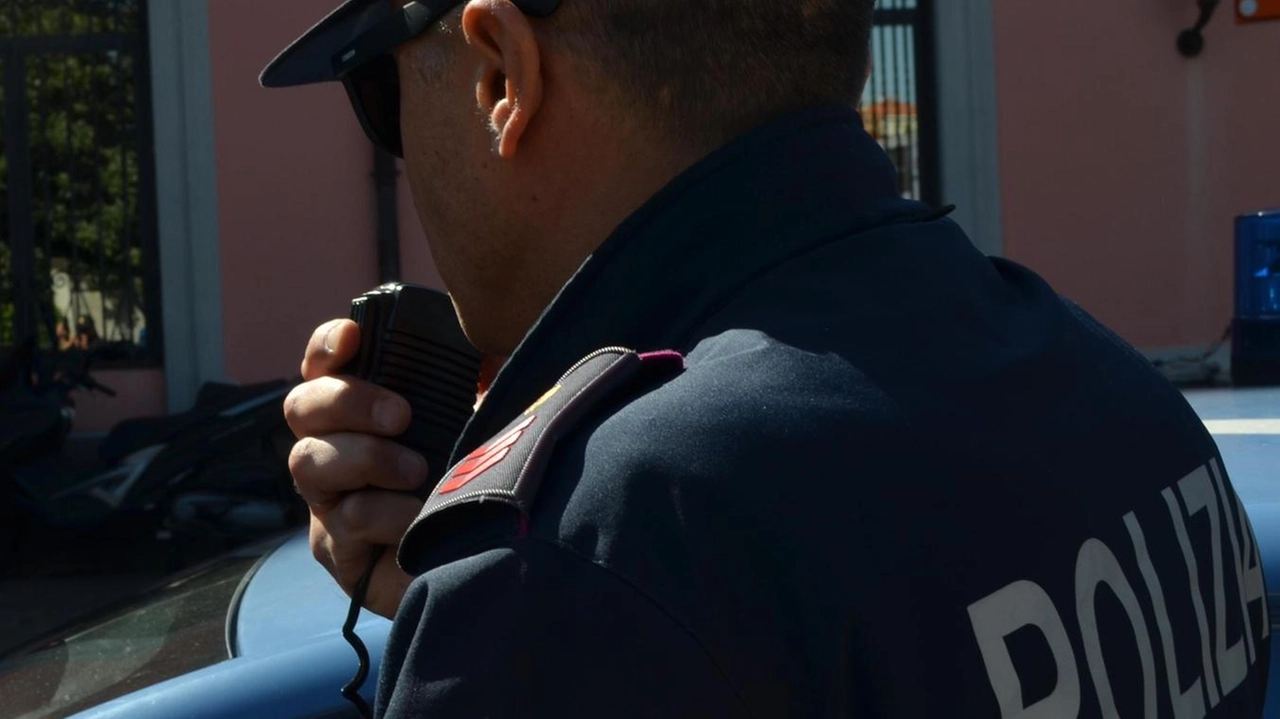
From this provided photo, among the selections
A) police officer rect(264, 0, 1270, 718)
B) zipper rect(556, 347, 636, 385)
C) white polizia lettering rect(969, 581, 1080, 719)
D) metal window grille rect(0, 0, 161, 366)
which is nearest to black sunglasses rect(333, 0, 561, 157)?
police officer rect(264, 0, 1270, 718)

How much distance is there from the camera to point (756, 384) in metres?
0.96

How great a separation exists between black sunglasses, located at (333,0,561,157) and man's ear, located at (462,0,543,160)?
0.23 ft

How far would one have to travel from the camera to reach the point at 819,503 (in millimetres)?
906

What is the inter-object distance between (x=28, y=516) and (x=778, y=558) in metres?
6.43

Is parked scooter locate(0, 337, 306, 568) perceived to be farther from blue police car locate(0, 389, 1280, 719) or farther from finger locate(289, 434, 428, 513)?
finger locate(289, 434, 428, 513)

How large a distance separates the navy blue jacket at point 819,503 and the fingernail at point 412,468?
0.34 metres

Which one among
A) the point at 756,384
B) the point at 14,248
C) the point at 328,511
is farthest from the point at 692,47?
the point at 14,248

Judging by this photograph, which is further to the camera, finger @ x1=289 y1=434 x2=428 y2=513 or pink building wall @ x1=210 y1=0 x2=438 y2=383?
pink building wall @ x1=210 y1=0 x2=438 y2=383

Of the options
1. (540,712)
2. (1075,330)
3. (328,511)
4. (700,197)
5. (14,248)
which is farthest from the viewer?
(14,248)

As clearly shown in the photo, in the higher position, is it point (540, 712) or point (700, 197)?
point (700, 197)

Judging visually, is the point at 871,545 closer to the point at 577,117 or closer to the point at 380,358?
the point at 577,117

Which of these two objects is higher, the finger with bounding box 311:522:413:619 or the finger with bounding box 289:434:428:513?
the finger with bounding box 289:434:428:513

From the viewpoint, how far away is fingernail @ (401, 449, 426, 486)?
1408 mm

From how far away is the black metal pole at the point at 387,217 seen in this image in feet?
27.4
